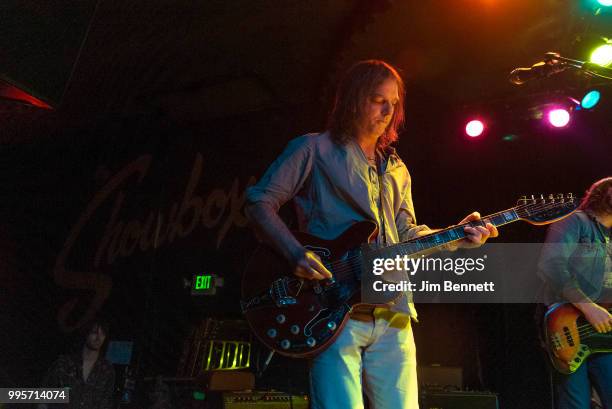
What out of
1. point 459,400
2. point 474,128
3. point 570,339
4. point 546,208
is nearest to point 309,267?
point 546,208

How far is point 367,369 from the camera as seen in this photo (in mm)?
1802

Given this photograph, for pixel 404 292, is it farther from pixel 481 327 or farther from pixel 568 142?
pixel 568 142

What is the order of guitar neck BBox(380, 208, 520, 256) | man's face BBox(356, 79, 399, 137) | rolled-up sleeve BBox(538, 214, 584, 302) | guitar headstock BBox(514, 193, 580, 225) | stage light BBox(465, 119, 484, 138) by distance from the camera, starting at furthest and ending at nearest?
stage light BBox(465, 119, 484, 138), rolled-up sleeve BBox(538, 214, 584, 302), guitar headstock BBox(514, 193, 580, 225), man's face BBox(356, 79, 399, 137), guitar neck BBox(380, 208, 520, 256)

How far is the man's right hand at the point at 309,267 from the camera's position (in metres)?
1.84

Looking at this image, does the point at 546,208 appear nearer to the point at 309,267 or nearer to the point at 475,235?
the point at 475,235

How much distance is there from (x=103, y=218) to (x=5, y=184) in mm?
2010

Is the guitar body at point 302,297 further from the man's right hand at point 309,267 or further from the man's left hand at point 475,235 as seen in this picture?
the man's left hand at point 475,235

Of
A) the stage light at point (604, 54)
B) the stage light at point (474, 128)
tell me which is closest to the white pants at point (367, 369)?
the stage light at point (604, 54)

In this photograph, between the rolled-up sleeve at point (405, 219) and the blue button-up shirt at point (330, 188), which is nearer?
the blue button-up shirt at point (330, 188)

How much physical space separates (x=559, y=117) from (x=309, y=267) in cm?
391

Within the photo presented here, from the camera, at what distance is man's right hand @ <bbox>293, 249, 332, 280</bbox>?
1838mm

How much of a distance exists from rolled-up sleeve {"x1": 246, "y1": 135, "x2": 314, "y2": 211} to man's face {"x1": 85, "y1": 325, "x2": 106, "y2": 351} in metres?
3.84

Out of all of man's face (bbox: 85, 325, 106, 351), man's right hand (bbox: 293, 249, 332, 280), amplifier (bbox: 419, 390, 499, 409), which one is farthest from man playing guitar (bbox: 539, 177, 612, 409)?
man's face (bbox: 85, 325, 106, 351)

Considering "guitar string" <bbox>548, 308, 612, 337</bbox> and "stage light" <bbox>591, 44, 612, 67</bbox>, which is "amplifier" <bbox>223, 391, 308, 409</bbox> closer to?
"guitar string" <bbox>548, 308, 612, 337</bbox>
